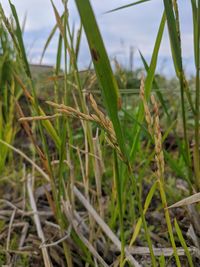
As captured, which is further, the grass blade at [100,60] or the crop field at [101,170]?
the crop field at [101,170]

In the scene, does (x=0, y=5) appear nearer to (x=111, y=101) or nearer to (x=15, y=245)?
(x=111, y=101)

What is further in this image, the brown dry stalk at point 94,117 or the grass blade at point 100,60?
the brown dry stalk at point 94,117

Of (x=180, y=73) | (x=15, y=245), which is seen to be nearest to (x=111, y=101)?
(x=180, y=73)

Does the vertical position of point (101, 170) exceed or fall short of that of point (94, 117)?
it falls short

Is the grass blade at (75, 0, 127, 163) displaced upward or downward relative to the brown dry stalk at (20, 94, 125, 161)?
upward

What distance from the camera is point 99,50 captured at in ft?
1.42

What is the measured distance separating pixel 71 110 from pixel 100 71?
0.29ft

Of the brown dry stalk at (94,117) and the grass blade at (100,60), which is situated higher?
the grass blade at (100,60)

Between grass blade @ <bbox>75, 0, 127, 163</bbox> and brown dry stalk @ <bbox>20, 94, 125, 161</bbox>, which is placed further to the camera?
brown dry stalk @ <bbox>20, 94, 125, 161</bbox>

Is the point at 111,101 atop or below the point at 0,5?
below

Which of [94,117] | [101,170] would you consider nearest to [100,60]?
[94,117]

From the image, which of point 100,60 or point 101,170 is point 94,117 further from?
point 101,170

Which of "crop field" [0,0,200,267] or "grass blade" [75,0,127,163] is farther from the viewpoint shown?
"crop field" [0,0,200,267]

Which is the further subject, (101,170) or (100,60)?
(101,170)
